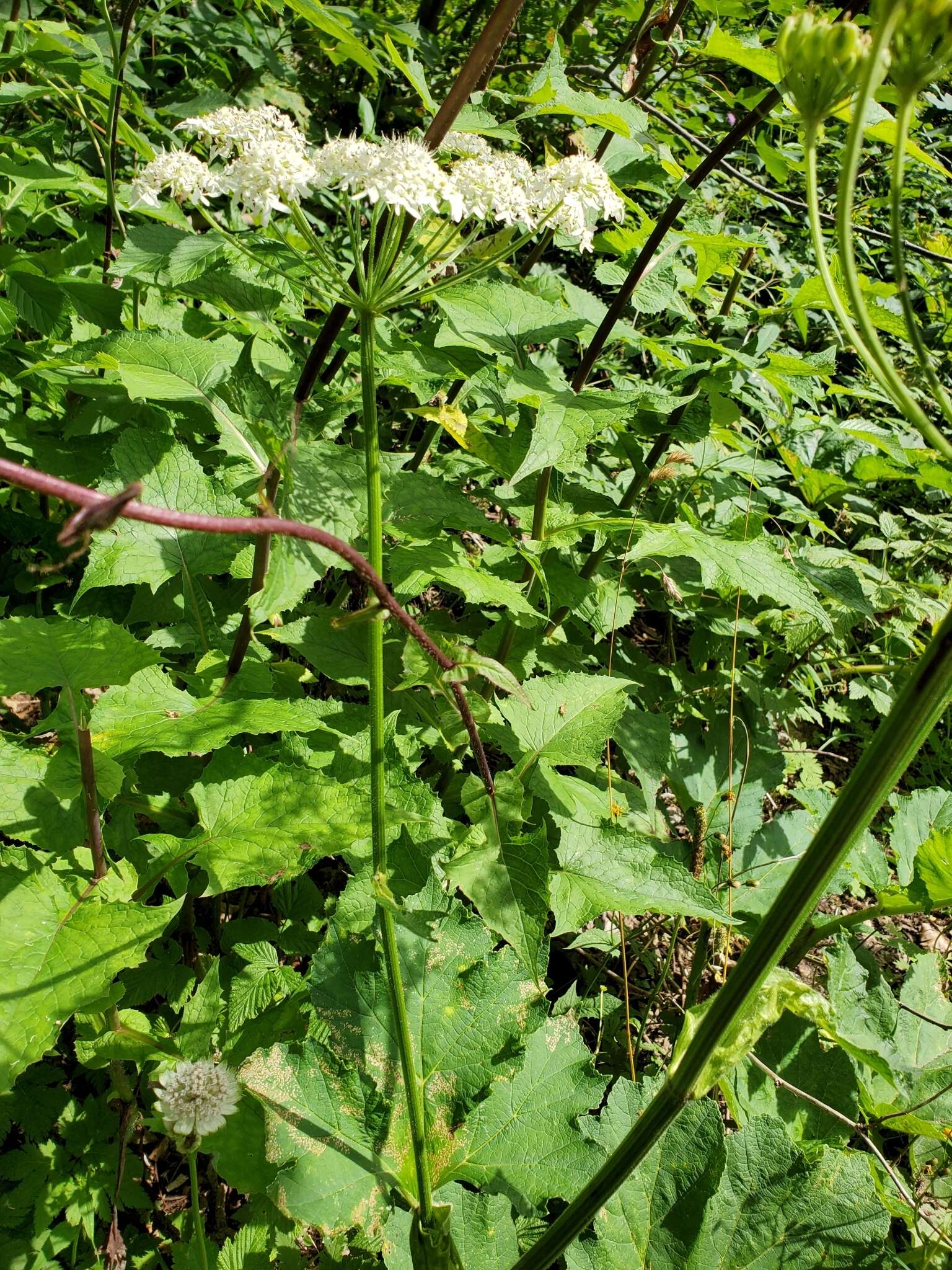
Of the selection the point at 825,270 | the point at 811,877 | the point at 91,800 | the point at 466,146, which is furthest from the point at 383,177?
the point at 811,877

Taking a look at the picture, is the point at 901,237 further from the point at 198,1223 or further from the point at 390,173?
the point at 198,1223

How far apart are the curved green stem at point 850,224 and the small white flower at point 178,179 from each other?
51.3 inches

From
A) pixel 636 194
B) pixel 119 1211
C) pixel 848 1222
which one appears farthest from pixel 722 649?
pixel 636 194

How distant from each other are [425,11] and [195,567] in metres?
3.92

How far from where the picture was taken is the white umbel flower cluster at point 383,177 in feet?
4.47

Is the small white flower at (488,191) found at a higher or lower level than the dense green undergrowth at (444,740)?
higher

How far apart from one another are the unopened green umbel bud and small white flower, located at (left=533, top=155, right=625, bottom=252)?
1.05 m

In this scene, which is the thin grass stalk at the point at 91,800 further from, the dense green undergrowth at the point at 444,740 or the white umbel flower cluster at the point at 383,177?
the white umbel flower cluster at the point at 383,177

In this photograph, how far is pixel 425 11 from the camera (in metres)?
4.33

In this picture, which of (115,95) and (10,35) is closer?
(115,95)

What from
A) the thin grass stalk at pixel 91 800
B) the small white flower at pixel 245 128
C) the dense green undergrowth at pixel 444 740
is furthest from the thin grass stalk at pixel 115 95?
the thin grass stalk at pixel 91 800

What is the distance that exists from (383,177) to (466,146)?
50 cm

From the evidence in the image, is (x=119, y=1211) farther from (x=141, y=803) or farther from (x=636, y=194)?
(x=636, y=194)

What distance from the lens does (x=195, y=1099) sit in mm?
1441
